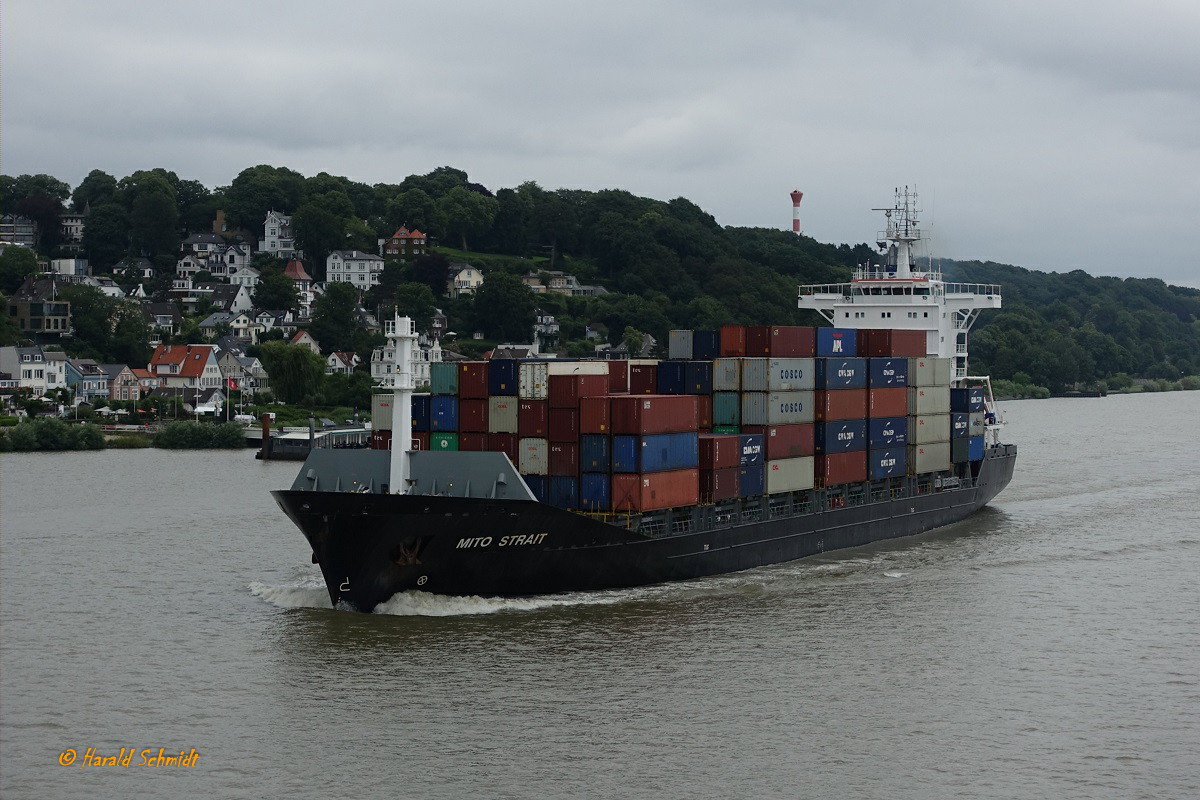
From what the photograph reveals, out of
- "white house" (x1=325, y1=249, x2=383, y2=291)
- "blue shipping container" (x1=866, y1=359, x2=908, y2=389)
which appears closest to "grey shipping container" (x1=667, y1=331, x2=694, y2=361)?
"blue shipping container" (x1=866, y1=359, x2=908, y2=389)

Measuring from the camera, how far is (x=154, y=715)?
979 inches

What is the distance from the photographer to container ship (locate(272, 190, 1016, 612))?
31562 mm

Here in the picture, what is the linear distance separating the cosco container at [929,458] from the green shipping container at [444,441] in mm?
18474

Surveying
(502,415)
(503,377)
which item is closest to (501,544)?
(502,415)

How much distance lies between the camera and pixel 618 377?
131 ft

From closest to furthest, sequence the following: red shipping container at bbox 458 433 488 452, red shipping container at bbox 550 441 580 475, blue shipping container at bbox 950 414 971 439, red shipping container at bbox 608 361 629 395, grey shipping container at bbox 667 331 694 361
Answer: red shipping container at bbox 550 441 580 475 → red shipping container at bbox 458 433 488 452 → red shipping container at bbox 608 361 629 395 → grey shipping container at bbox 667 331 694 361 → blue shipping container at bbox 950 414 971 439

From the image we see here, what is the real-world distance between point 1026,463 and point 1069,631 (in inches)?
1642

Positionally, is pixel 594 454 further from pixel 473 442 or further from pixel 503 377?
pixel 473 442

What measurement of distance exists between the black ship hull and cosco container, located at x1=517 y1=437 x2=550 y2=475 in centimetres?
188

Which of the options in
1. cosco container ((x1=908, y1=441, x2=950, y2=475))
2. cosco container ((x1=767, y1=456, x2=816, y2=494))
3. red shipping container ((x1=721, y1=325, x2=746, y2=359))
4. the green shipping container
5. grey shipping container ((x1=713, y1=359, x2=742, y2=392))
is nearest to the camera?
the green shipping container

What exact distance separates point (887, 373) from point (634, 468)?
47.9 ft

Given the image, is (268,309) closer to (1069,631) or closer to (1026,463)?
(1026,463)

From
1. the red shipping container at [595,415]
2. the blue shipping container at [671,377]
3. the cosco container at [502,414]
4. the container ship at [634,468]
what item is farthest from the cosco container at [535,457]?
the blue shipping container at [671,377]

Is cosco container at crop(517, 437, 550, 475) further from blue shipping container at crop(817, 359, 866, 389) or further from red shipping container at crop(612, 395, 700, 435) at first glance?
blue shipping container at crop(817, 359, 866, 389)
